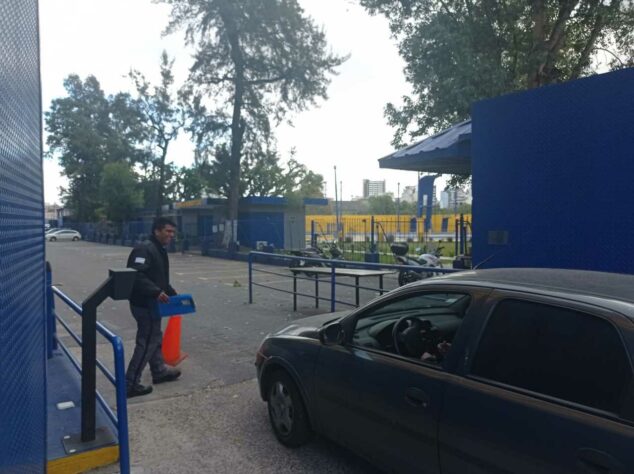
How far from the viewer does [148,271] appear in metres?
5.03

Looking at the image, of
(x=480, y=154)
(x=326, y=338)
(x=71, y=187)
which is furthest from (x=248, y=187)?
(x=71, y=187)

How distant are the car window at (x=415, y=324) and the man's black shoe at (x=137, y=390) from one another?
104 inches

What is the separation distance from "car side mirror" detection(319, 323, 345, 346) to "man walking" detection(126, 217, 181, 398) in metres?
2.02

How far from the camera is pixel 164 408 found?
15.5 ft

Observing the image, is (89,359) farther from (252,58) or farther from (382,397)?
(252,58)

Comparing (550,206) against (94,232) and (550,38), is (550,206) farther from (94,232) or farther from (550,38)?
(94,232)

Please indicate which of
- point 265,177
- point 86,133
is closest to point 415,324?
point 265,177

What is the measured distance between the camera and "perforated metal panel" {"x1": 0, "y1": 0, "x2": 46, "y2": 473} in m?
1.93

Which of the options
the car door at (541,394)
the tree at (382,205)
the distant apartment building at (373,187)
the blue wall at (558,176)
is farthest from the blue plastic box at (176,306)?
the distant apartment building at (373,187)

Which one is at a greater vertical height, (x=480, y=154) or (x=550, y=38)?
(x=550, y=38)

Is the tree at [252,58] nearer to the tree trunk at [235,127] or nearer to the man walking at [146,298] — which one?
the tree trunk at [235,127]

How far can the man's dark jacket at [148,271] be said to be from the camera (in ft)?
15.9

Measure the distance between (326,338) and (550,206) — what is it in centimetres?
382

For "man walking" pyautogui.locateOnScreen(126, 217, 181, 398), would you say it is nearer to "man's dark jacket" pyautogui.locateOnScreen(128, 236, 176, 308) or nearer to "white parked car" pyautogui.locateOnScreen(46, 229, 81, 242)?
"man's dark jacket" pyautogui.locateOnScreen(128, 236, 176, 308)
